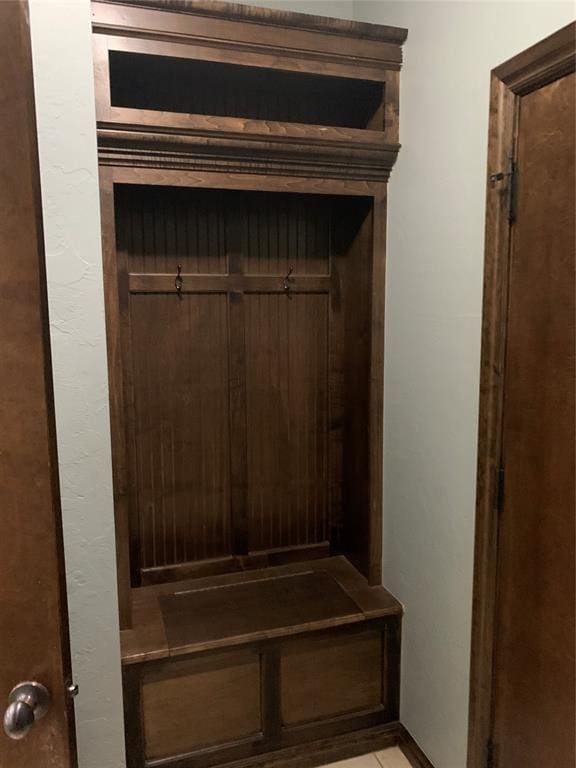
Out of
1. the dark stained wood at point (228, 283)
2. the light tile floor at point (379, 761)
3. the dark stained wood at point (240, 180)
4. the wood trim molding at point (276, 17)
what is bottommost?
the light tile floor at point (379, 761)

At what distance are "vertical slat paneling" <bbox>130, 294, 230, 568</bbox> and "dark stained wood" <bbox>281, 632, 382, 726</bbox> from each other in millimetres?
580

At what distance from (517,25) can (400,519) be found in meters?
1.50

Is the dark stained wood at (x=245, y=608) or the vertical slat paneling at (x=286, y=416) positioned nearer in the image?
the dark stained wood at (x=245, y=608)

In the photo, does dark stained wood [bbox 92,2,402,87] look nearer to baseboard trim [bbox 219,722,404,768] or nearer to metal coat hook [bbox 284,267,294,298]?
metal coat hook [bbox 284,267,294,298]

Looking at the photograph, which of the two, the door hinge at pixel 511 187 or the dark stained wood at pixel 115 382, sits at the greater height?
the door hinge at pixel 511 187

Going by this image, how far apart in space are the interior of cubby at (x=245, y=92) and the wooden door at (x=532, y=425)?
780 millimetres

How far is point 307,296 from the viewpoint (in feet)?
7.59

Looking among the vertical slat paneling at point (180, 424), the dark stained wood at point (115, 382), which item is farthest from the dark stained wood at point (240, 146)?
the vertical slat paneling at point (180, 424)

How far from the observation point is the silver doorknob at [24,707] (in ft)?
2.51

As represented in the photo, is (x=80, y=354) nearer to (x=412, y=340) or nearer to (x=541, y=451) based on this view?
(x=412, y=340)

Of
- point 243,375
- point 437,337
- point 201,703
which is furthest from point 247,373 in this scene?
point 201,703

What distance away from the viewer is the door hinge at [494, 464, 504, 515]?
4.85 feet

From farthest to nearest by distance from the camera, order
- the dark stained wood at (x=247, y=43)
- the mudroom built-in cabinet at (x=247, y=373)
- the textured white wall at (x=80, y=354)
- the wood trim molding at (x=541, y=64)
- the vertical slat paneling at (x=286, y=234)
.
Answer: the vertical slat paneling at (x=286, y=234), the mudroom built-in cabinet at (x=247, y=373), the dark stained wood at (x=247, y=43), the textured white wall at (x=80, y=354), the wood trim molding at (x=541, y=64)

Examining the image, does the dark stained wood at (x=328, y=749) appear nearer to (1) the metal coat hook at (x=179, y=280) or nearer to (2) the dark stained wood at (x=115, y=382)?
(2) the dark stained wood at (x=115, y=382)
